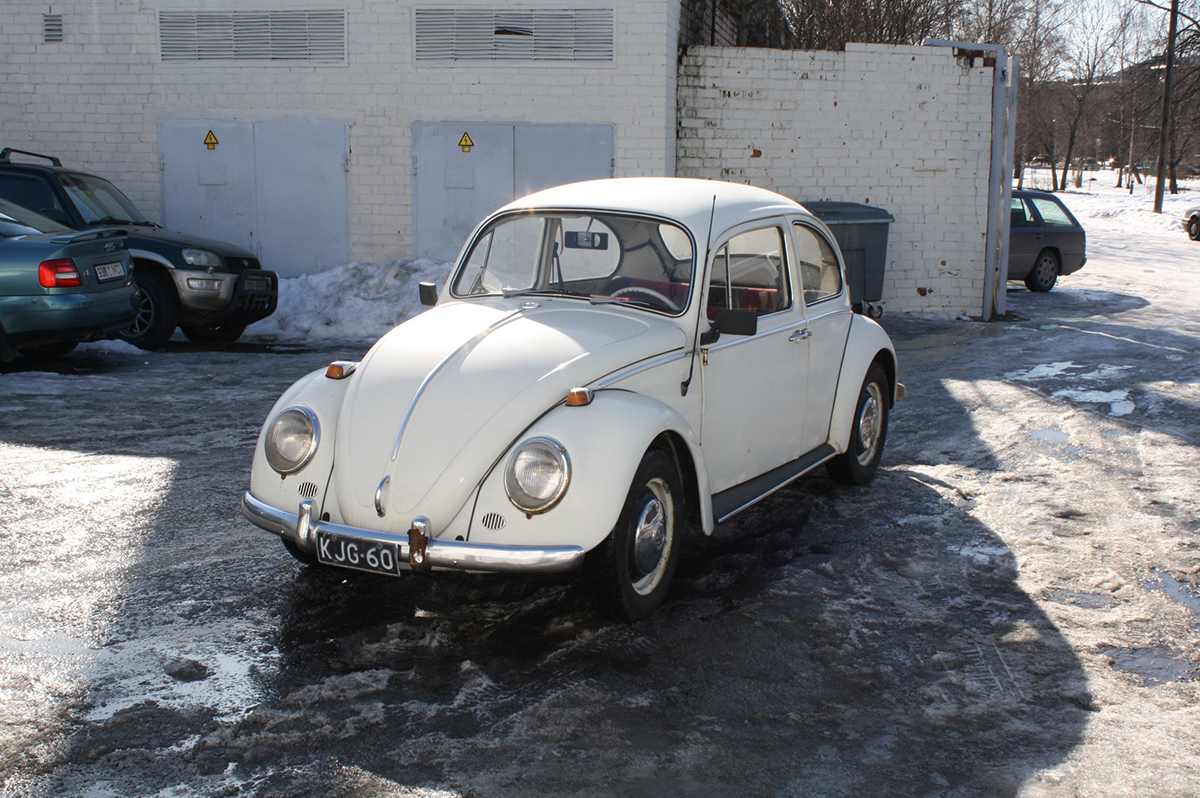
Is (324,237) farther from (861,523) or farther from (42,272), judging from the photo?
(861,523)

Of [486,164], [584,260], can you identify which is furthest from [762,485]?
[486,164]

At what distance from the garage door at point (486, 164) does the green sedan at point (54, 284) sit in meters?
4.82

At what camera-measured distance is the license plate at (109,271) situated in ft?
31.2

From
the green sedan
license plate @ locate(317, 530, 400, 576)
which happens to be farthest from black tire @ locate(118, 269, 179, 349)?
license plate @ locate(317, 530, 400, 576)

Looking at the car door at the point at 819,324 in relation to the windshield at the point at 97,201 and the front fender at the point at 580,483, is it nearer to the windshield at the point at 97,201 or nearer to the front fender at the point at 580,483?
the front fender at the point at 580,483

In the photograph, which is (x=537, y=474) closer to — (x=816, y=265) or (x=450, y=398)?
(x=450, y=398)

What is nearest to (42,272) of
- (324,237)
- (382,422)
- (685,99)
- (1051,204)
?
(324,237)

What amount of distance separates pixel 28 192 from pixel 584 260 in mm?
8173

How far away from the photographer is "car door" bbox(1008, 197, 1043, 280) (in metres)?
16.8

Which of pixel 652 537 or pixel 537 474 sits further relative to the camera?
pixel 652 537

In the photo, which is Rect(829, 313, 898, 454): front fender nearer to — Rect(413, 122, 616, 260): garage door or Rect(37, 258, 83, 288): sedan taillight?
Rect(37, 258, 83, 288): sedan taillight

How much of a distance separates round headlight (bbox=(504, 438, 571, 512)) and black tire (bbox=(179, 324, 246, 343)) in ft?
29.3

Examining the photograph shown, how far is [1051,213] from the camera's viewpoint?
56.1ft

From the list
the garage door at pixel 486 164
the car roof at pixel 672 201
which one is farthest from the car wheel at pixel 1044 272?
the car roof at pixel 672 201
